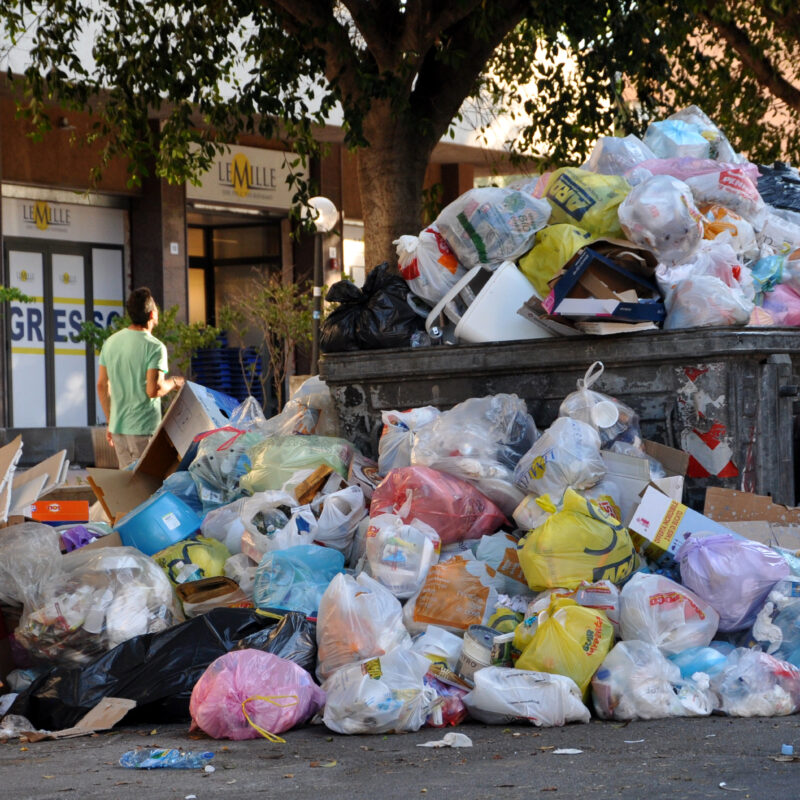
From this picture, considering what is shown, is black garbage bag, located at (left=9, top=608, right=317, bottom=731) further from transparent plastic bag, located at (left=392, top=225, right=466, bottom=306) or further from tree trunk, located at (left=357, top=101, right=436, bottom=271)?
tree trunk, located at (left=357, top=101, right=436, bottom=271)

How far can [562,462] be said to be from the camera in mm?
4574

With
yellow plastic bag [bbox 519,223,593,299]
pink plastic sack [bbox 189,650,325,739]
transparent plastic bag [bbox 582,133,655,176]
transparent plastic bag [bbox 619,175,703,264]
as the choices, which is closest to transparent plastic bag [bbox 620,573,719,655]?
pink plastic sack [bbox 189,650,325,739]

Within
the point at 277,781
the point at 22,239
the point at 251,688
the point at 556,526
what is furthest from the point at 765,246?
the point at 22,239

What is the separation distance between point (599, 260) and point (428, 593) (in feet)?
5.05

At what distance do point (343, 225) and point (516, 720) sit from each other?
49.2 feet

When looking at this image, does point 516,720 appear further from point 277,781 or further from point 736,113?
point 736,113

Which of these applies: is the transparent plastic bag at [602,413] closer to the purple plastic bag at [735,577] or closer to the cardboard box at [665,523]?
the cardboard box at [665,523]

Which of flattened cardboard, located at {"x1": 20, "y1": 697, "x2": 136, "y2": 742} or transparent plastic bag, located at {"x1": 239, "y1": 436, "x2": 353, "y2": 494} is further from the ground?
transparent plastic bag, located at {"x1": 239, "y1": 436, "x2": 353, "y2": 494}

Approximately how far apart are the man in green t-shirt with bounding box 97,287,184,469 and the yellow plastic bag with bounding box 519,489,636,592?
11.9ft

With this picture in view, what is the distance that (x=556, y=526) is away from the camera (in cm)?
426

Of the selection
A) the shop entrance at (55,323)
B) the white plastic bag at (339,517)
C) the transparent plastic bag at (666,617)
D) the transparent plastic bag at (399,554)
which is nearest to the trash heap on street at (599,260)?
the white plastic bag at (339,517)

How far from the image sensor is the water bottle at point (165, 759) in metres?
3.45

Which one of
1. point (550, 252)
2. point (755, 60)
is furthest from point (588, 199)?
point (755, 60)

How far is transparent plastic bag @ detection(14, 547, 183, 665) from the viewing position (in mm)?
4430
